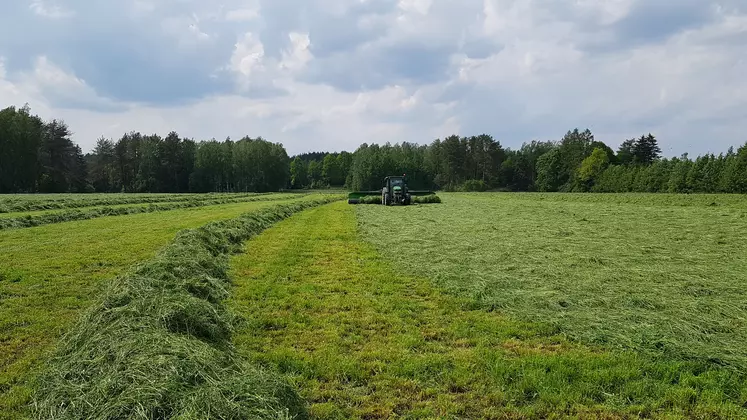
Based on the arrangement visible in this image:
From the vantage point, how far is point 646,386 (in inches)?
173

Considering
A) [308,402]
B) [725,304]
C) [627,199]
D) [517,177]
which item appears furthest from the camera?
[517,177]

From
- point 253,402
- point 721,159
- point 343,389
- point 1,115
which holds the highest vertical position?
→ point 1,115

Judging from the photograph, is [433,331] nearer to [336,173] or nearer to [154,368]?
[154,368]

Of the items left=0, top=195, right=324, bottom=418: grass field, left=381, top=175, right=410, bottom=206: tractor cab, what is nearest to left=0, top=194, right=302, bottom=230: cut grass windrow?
left=0, top=195, right=324, bottom=418: grass field

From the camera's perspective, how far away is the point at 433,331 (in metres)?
6.04

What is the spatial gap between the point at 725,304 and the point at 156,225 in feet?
60.4

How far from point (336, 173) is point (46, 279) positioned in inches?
4439

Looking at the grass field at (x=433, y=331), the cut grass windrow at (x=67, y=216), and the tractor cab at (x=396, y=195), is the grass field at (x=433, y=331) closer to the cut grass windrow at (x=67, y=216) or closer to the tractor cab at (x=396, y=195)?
the cut grass windrow at (x=67, y=216)

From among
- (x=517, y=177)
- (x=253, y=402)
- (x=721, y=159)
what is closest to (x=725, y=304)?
(x=253, y=402)

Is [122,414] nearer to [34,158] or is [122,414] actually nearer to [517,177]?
[34,158]

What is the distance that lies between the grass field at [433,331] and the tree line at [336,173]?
4297 cm

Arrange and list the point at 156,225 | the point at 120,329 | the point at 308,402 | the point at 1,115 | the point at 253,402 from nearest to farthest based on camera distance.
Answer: the point at 253,402 < the point at 308,402 < the point at 120,329 < the point at 156,225 < the point at 1,115

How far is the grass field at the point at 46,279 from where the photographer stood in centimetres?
501

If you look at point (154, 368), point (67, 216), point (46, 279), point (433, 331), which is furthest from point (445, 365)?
point (67, 216)
